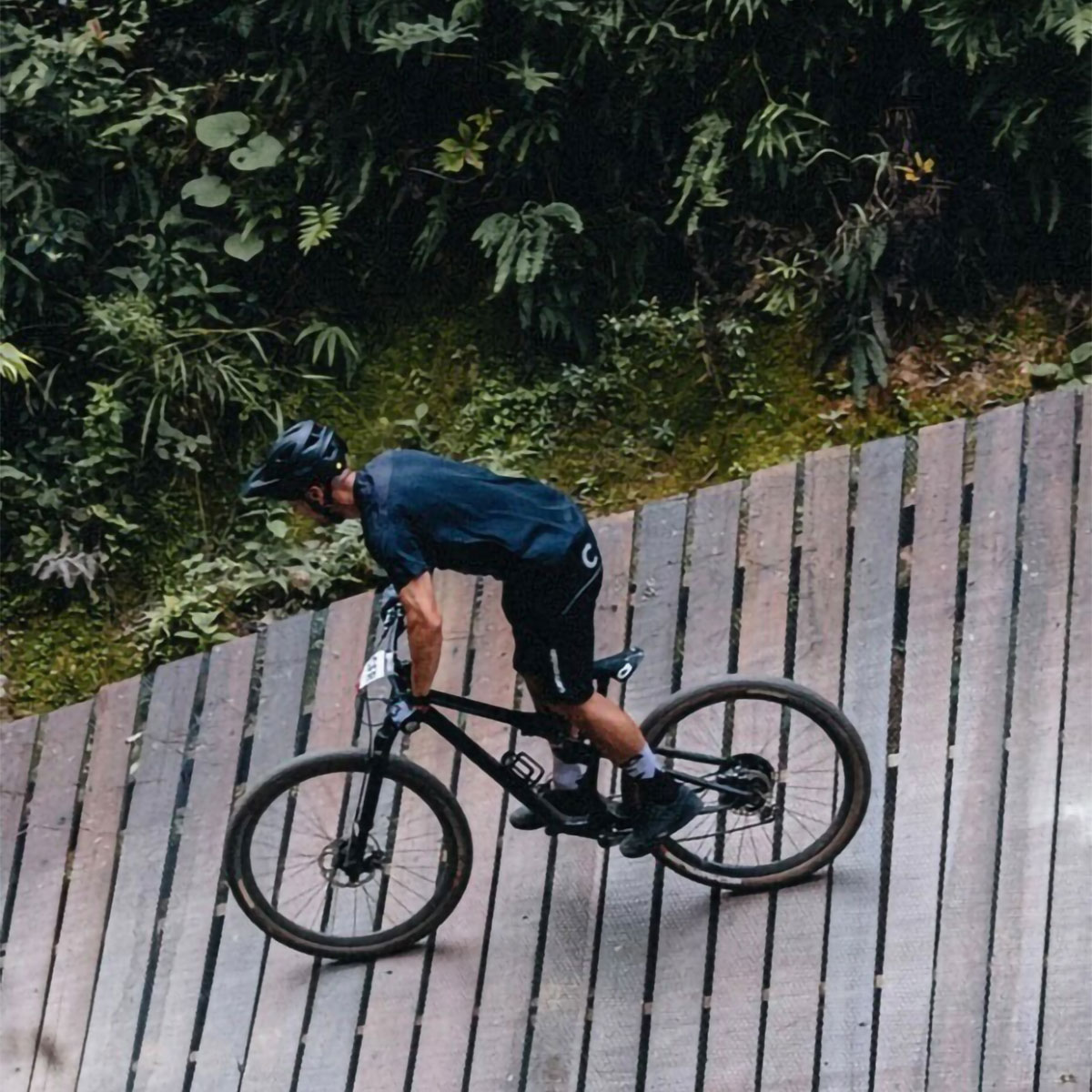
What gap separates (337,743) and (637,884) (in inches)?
55.4

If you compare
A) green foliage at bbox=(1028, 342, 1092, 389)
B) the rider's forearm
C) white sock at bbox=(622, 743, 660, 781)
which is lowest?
white sock at bbox=(622, 743, 660, 781)

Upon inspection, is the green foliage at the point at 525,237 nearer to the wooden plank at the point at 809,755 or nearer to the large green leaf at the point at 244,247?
the large green leaf at the point at 244,247

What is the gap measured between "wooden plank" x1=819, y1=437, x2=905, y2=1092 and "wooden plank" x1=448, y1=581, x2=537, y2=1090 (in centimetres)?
102

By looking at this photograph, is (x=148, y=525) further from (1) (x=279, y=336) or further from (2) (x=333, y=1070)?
(2) (x=333, y=1070)

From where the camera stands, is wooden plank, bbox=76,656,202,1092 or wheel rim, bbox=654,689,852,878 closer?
wheel rim, bbox=654,689,852,878

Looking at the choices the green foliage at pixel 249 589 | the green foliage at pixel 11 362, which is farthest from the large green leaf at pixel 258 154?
the green foliage at pixel 249 589

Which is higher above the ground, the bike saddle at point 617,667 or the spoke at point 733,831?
the bike saddle at point 617,667

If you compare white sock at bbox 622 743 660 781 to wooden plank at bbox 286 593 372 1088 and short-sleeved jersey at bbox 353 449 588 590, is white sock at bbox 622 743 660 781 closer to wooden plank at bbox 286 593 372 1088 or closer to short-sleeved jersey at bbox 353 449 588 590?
short-sleeved jersey at bbox 353 449 588 590

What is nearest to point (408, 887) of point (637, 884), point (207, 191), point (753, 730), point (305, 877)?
point (305, 877)

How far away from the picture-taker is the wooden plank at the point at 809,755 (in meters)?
5.19

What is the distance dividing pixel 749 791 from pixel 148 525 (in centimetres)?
362

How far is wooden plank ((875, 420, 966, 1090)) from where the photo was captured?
17.0 feet

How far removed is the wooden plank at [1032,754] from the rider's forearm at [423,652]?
2040 mm

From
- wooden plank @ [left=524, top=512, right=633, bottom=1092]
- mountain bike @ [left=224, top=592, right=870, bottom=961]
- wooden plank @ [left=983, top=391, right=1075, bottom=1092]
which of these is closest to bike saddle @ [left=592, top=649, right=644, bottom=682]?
mountain bike @ [left=224, top=592, right=870, bottom=961]
